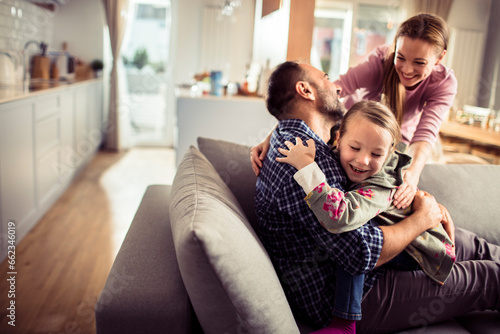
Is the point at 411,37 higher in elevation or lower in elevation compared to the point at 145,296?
higher

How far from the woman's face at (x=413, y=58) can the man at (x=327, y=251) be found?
432 mm

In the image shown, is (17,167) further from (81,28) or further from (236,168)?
(81,28)

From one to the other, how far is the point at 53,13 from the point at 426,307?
16.9ft

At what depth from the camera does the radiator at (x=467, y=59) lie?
5727 mm

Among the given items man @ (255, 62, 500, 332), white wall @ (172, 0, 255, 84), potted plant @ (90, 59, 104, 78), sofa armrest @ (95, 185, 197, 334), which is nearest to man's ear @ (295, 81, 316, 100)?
man @ (255, 62, 500, 332)

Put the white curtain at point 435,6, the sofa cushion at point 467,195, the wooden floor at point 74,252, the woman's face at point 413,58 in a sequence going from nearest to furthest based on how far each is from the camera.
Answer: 1. the woman's face at point 413,58
2. the sofa cushion at point 467,195
3. the wooden floor at point 74,252
4. the white curtain at point 435,6

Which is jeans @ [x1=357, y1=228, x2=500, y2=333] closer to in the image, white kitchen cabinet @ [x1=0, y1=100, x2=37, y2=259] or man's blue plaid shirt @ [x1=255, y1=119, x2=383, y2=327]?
man's blue plaid shirt @ [x1=255, y1=119, x2=383, y2=327]

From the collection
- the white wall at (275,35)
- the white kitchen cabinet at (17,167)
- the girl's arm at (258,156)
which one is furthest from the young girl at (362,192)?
the white kitchen cabinet at (17,167)

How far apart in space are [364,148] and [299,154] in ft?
0.61

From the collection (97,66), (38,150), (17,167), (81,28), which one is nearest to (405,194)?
(17,167)

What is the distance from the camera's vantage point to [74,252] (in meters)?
2.42

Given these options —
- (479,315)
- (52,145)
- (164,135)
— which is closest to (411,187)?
(479,315)

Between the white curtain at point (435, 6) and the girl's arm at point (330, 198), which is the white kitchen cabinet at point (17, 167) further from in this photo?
the white curtain at point (435, 6)

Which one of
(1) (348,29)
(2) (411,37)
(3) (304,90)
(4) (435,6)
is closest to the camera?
(3) (304,90)
